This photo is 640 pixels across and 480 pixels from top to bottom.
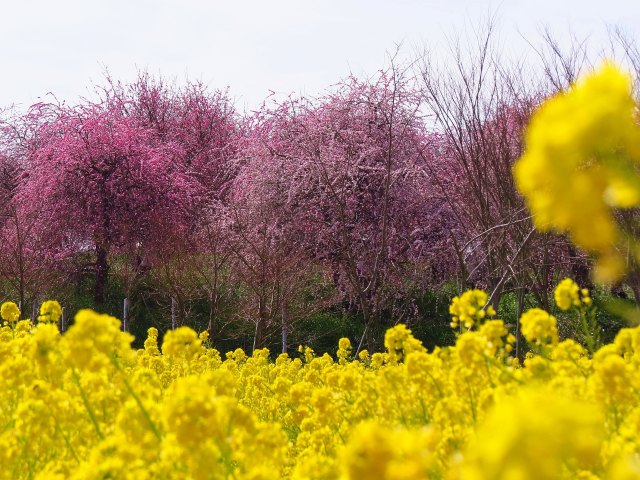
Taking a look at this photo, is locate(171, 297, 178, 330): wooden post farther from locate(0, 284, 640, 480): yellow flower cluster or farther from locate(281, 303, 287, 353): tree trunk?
locate(0, 284, 640, 480): yellow flower cluster

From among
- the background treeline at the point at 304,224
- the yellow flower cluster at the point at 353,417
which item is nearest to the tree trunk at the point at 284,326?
the background treeline at the point at 304,224

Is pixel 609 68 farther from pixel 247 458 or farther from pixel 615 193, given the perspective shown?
pixel 247 458

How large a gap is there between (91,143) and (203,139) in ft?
21.6

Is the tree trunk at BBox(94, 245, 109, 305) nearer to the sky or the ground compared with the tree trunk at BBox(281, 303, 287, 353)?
nearer to the sky

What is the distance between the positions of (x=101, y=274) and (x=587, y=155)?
1773 cm

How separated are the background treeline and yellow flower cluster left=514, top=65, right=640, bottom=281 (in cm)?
637

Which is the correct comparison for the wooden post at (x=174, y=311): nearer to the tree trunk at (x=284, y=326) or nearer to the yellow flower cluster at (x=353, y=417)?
the tree trunk at (x=284, y=326)

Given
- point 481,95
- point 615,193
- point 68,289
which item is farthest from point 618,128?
point 68,289

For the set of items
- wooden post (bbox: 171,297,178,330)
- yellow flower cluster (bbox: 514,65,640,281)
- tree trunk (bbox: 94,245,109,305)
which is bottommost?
wooden post (bbox: 171,297,178,330)

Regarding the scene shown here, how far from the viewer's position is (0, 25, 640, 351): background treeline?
360 inches

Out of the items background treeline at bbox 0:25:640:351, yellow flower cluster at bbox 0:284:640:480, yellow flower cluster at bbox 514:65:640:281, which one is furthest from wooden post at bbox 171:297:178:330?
yellow flower cluster at bbox 514:65:640:281

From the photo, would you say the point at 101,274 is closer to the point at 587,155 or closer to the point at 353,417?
the point at 353,417

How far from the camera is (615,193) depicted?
4.97 ft

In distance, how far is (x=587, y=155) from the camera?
158cm
